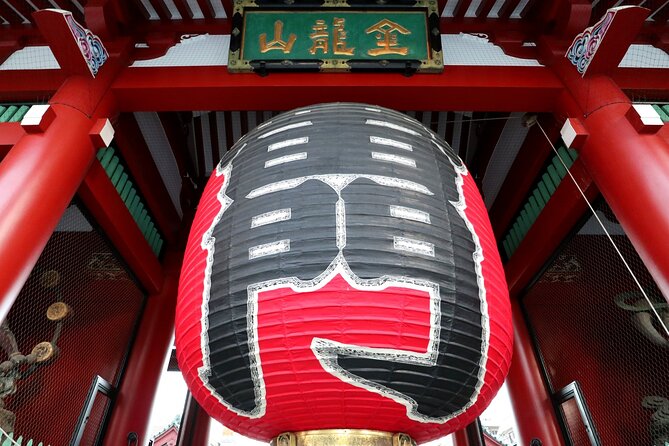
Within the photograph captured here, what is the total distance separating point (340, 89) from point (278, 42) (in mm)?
610

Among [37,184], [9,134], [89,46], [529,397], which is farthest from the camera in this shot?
[529,397]

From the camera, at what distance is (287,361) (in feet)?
4.53

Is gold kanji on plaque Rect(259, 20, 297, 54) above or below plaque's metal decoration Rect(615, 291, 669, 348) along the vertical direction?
above

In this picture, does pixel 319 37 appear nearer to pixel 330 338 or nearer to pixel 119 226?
pixel 119 226

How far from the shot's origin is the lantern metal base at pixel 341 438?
55.9 inches

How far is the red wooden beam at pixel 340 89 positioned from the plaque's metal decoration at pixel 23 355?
1.79 meters

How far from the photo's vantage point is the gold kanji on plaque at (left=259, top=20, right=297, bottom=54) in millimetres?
3459

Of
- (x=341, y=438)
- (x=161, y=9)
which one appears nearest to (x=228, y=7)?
(x=161, y=9)

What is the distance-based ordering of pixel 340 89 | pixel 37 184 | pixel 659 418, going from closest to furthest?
pixel 37 184 < pixel 340 89 < pixel 659 418

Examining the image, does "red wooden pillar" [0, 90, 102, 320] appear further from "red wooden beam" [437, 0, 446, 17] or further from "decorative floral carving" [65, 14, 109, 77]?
"red wooden beam" [437, 0, 446, 17]

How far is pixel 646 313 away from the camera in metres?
3.76

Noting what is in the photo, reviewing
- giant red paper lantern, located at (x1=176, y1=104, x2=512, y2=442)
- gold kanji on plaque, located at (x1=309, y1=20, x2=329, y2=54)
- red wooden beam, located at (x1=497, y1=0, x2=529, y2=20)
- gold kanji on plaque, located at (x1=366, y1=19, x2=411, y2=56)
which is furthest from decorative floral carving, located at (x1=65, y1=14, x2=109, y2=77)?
red wooden beam, located at (x1=497, y1=0, x2=529, y2=20)

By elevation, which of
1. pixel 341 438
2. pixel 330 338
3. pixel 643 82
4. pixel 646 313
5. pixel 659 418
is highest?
pixel 643 82

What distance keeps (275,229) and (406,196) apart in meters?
0.49
